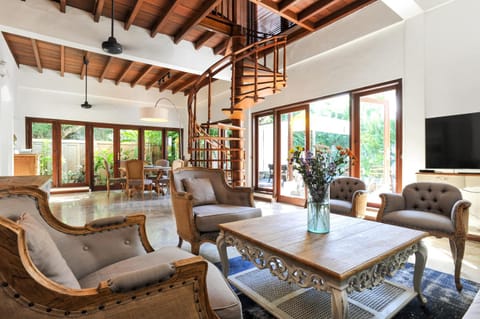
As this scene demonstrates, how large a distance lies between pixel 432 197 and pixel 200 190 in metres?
2.69

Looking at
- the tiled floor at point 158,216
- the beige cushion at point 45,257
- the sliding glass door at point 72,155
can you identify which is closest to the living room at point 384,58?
the tiled floor at point 158,216

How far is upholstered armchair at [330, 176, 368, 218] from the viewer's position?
3.12m

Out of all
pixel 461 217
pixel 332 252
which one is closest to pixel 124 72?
pixel 332 252

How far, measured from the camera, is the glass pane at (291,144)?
5526 mm

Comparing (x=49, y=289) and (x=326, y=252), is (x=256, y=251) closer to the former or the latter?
(x=326, y=252)

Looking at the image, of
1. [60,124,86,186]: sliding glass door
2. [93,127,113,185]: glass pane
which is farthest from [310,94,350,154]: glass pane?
[60,124,86,186]: sliding glass door

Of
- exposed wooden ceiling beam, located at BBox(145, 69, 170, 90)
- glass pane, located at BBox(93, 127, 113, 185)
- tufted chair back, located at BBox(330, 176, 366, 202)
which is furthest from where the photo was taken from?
glass pane, located at BBox(93, 127, 113, 185)

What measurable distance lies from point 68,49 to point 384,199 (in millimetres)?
6902

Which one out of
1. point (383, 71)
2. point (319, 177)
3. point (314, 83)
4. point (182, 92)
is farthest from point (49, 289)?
point (182, 92)

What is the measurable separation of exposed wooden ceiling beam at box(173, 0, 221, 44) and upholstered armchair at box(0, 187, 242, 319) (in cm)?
374

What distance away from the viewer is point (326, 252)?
58.9 inches

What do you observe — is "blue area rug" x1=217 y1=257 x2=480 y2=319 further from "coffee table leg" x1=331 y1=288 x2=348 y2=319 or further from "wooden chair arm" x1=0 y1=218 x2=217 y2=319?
"wooden chair arm" x1=0 y1=218 x2=217 y2=319

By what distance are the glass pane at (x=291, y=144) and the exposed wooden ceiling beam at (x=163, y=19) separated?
318cm

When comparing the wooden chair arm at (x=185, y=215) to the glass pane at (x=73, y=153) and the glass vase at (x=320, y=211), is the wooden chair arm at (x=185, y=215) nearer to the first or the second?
the glass vase at (x=320, y=211)
